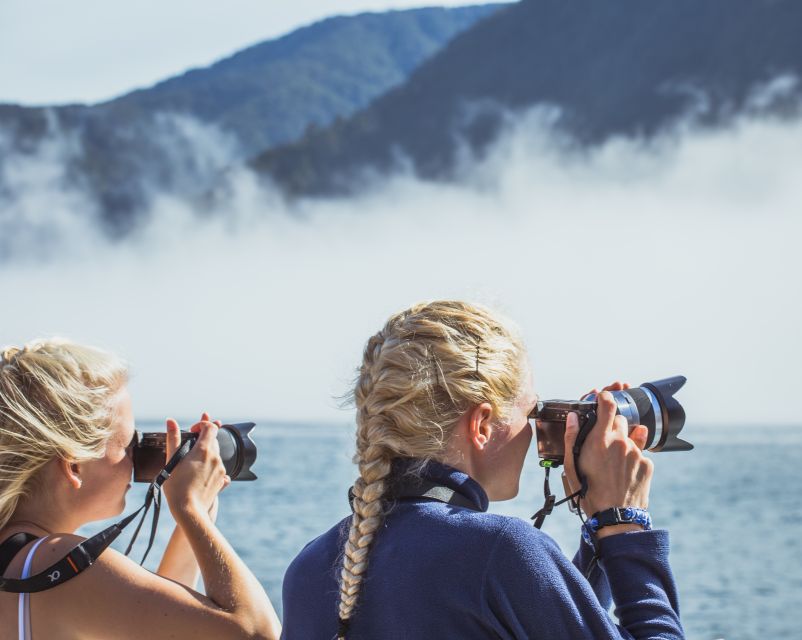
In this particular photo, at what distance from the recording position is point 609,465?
1.90 metres

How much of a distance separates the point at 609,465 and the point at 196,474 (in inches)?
31.1

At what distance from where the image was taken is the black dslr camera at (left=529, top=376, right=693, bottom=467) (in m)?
1.99

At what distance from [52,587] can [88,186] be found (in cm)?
14194

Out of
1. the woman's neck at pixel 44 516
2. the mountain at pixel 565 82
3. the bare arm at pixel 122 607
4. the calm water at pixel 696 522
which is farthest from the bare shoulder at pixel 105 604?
the mountain at pixel 565 82

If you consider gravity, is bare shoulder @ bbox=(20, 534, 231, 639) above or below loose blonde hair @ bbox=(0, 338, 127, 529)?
Answer: below

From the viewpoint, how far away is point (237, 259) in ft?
559

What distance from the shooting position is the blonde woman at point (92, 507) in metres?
1.91

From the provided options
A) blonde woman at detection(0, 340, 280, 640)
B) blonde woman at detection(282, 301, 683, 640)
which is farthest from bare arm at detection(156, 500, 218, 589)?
blonde woman at detection(282, 301, 683, 640)

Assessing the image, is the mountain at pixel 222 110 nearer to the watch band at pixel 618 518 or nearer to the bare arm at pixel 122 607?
the bare arm at pixel 122 607

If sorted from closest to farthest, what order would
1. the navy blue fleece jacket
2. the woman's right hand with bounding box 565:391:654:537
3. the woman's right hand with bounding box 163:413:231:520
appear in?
1. the navy blue fleece jacket
2. the woman's right hand with bounding box 565:391:654:537
3. the woman's right hand with bounding box 163:413:231:520

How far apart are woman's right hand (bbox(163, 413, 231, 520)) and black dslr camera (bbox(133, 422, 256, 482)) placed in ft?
0.08

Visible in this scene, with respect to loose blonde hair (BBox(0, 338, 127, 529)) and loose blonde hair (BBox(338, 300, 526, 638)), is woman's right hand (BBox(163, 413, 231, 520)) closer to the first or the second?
loose blonde hair (BBox(0, 338, 127, 529))

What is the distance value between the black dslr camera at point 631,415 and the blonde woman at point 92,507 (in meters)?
0.59

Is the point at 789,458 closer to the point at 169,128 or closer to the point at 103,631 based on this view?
the point at 103,631
